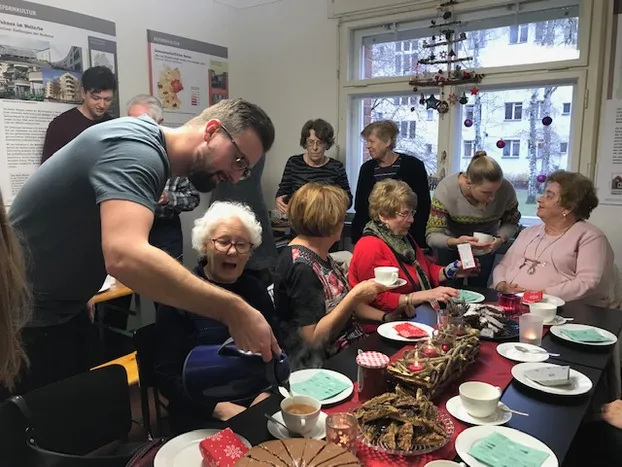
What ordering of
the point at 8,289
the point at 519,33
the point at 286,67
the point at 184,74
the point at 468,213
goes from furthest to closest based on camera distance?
the point at 286,67, the point at 184,74, the point at 519,33, the point at 468,213, the point at 8,289

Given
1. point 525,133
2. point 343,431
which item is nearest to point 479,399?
point 343,431

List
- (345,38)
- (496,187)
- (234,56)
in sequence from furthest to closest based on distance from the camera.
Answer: (234,56) < (345,38) < (496,187)

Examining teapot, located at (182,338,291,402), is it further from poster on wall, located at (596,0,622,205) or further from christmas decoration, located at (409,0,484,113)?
christmas decoration, located at (409,0,484,113)

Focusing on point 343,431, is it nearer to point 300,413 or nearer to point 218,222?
point 300,413

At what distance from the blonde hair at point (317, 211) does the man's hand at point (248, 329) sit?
2.77ft

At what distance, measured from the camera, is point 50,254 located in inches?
55.6

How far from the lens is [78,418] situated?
144cm

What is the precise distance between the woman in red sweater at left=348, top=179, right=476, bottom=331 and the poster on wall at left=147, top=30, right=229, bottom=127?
247 centimetres

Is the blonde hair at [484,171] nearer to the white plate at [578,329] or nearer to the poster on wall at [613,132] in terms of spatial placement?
the poster on wall at [613,132]

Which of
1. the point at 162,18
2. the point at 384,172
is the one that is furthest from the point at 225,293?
the point at 162,18

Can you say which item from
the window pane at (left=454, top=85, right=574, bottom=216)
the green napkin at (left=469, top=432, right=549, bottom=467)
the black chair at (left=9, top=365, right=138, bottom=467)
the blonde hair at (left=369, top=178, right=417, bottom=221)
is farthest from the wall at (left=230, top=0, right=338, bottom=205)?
the green napkin at (left=469, top=432, right=549, bottom=467)

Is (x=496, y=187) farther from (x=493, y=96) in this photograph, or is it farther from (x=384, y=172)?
(x=493, y=96)

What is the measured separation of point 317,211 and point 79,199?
0.90m

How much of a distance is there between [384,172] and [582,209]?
1332mm
